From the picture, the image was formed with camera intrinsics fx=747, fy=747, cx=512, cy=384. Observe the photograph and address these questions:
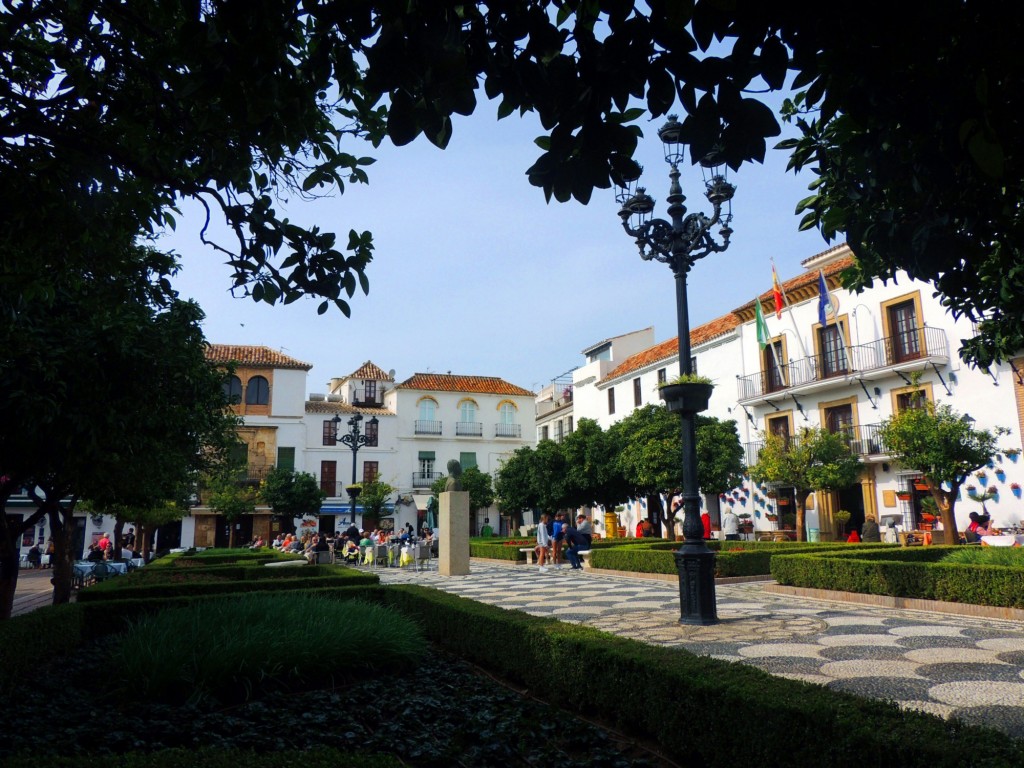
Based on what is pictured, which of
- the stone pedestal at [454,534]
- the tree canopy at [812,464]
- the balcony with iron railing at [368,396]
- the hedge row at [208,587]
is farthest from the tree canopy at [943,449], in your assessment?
the balcony with iron railing at [368,396]

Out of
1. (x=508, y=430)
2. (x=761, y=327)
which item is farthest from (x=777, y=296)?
(x=508, y=430)

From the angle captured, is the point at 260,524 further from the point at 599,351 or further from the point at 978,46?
the point at 978,46

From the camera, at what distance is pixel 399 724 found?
502 cm

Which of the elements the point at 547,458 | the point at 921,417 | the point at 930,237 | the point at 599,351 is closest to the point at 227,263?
the point at 930,237

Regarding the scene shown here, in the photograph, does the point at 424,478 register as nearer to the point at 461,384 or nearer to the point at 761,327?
the point at 461,384

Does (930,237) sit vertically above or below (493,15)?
below

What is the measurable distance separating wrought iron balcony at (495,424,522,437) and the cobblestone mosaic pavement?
127 ft

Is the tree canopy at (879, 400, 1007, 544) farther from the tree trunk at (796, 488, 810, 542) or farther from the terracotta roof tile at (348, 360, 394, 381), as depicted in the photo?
the terracotta roof tile at (348, 360, 394, 381)

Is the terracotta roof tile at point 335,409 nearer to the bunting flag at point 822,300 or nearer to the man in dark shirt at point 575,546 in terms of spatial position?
the man in dark shirt at point 575,546

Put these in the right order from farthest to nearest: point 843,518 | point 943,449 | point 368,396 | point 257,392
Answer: point 368,396, point 257,392, point 843,518, point 943,449

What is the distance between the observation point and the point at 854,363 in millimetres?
25547

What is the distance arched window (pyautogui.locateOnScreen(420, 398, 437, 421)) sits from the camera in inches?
1969

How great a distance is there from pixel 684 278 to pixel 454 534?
36.8ft

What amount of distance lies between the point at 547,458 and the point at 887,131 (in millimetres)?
26442
